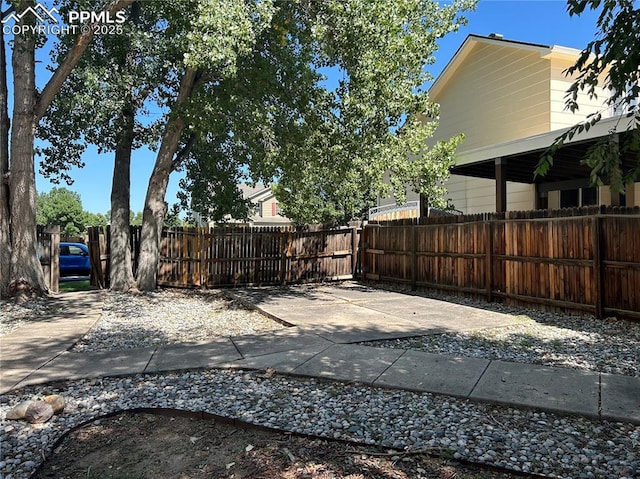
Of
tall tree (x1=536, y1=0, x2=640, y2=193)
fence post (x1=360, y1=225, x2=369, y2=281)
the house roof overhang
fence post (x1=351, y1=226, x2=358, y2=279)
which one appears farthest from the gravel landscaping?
fence post (x1=351, y1=226, x2=358, y2=279)

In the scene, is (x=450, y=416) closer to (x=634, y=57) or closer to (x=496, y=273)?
(x=634, y=57)

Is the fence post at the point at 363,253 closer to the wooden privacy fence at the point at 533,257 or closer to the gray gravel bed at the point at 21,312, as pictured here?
the wooden privacy fence at the point at 533,257

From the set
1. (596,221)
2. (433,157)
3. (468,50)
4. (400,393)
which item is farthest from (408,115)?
(400,393)

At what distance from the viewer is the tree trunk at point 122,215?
1041 cm

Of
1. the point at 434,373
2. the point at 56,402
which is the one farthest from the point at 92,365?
the point at 434,373

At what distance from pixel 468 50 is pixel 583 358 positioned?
40.5 feet

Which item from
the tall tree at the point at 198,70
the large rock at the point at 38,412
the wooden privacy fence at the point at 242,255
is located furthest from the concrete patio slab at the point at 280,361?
the wooden privacy fence at the point at 242,255

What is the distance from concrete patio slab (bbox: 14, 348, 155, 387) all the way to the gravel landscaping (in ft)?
0.57

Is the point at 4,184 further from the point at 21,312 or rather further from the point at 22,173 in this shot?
the point at 21,312

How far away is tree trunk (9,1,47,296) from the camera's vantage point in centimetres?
862

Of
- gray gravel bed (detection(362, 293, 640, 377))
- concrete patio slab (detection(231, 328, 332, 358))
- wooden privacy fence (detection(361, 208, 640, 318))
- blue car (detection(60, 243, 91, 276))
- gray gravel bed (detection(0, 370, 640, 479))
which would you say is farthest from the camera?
blue car (detection(60, 243, 91, 276))

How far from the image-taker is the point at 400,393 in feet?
12.5

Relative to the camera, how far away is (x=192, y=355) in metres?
5.02

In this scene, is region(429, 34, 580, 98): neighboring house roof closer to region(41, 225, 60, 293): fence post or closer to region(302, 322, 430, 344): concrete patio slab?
region(302, 322, 430, 344): concrete patio slab
